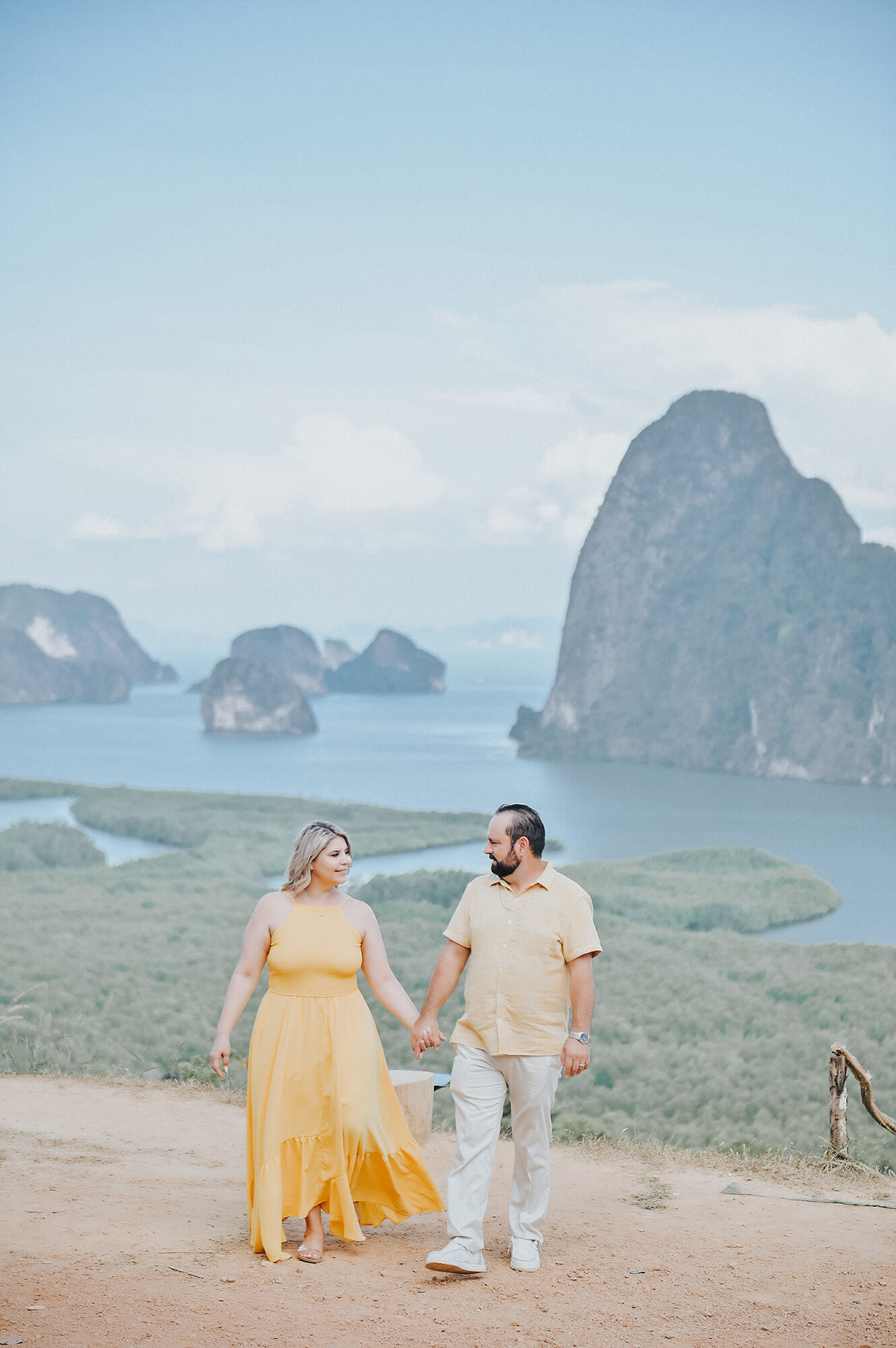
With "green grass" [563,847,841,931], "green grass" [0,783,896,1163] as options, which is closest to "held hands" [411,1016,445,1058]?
"green grass" [0,783,896,1163]

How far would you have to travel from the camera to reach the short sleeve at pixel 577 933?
460 centimetres

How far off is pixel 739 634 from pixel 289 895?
83.8 m

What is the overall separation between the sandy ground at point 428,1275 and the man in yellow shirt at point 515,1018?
265 millimetres

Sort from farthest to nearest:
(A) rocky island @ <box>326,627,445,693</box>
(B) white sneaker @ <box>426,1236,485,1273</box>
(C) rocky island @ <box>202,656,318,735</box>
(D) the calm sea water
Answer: (A) rocky island @ <box>326,627,445,693</box>, (C) rocky island @ <box>202,656,318,735</box>, (D) the calm sea water, (B) white sneaker @ <box>426,1236,485,1273</box>

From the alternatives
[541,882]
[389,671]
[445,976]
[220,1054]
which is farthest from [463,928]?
[389,671]

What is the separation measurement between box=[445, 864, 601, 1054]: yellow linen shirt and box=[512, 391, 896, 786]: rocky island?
75891 mm

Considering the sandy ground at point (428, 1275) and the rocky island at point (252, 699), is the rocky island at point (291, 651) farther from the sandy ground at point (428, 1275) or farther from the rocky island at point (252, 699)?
the sandy ground at point (428, 1275)

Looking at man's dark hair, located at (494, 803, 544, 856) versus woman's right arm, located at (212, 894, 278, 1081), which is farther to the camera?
woman's right arm, located at (212, 894, 278, 1081)

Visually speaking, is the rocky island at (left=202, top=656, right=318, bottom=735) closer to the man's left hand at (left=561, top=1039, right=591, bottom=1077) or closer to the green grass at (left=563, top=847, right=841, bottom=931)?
the green grass at (left=563, top=847, right=841, bottom=931)

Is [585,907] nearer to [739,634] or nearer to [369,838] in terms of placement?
[369,838]

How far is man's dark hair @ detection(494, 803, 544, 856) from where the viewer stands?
4.55 m

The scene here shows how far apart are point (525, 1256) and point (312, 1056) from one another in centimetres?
108

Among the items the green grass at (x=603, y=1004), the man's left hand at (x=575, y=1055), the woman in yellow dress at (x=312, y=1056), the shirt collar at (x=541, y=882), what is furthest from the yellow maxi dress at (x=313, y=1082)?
the green grass at (x=603, y=1004)

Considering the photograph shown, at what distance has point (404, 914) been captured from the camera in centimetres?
1870
